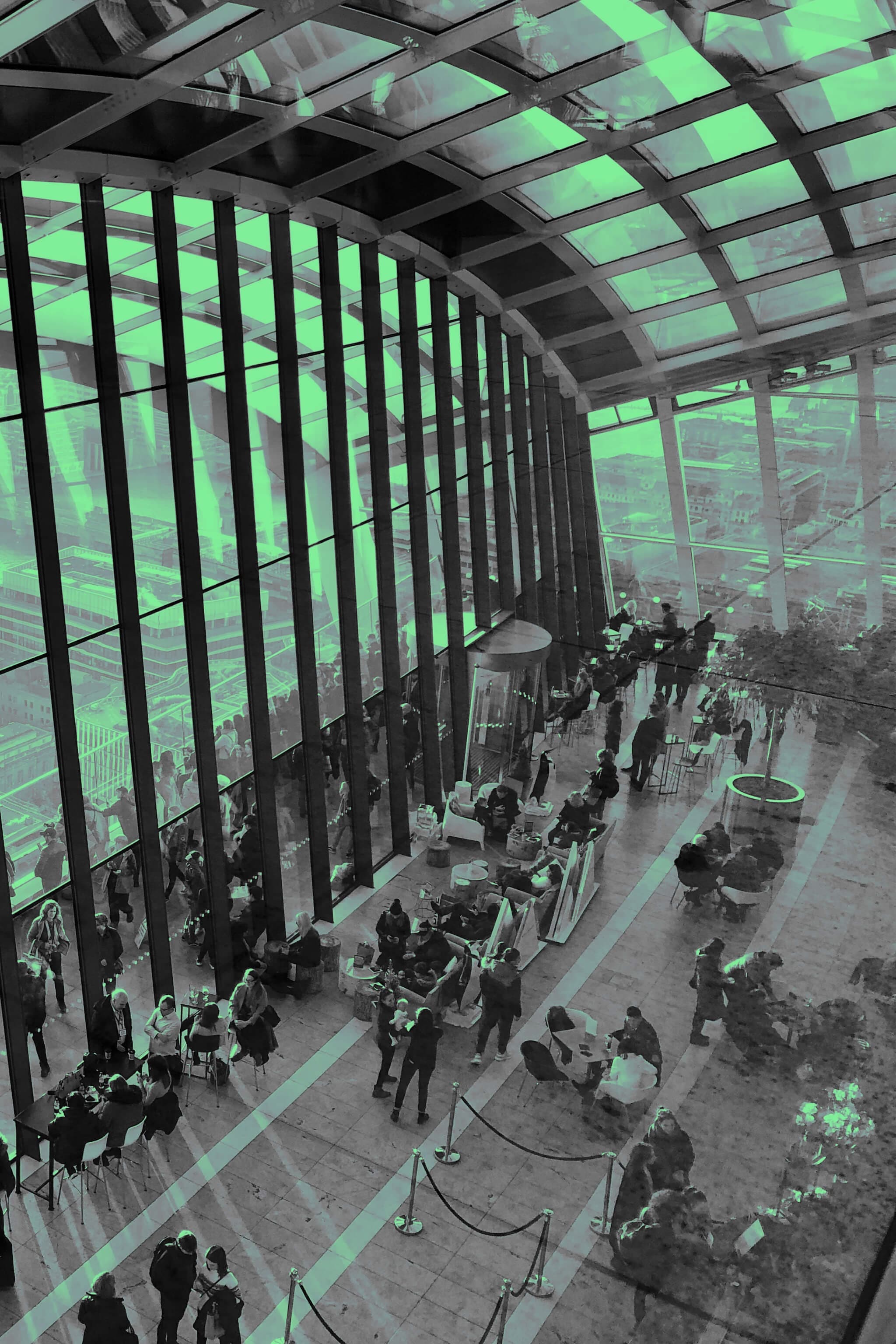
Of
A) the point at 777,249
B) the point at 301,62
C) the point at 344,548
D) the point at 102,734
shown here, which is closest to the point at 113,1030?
the point at 102,734

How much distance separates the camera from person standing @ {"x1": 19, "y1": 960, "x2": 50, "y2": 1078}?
9867 mm

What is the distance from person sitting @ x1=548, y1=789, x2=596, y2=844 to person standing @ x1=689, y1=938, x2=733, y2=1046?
107cm

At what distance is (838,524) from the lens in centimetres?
721

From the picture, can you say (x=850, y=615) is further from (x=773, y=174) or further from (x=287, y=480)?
(x=287, y=480)

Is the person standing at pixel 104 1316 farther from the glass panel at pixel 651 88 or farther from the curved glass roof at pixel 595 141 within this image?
the glass panel at pixel 651 88

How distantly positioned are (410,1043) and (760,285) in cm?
536

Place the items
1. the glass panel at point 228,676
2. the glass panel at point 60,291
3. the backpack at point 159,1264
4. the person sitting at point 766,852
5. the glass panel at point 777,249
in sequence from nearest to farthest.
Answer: the backpack at point 159,1264 < the glass panel at point 777,249 < the person sitting at point 766,852 < the glass panel at point 60,291 < the glass panel at point 228,676

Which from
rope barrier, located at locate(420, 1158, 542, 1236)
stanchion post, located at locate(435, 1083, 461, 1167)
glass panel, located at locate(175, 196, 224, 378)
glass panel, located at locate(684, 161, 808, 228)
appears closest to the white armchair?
stanchion post, located at locate(435, 1083, 461, 1167)

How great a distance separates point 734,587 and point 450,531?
78.0 inches

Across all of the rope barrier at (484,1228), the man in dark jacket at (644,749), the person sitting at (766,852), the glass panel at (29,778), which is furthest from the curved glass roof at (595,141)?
the rope barrier at (484,1228)

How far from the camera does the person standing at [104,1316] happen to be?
6129 millimetres

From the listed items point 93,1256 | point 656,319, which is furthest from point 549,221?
point 93,1256

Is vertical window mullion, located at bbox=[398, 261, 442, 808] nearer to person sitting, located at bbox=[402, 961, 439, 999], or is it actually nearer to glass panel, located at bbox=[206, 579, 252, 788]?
person sitting, located at bbox=[402, 961, 439, 999]

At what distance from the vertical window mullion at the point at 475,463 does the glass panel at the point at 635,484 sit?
0.81m
